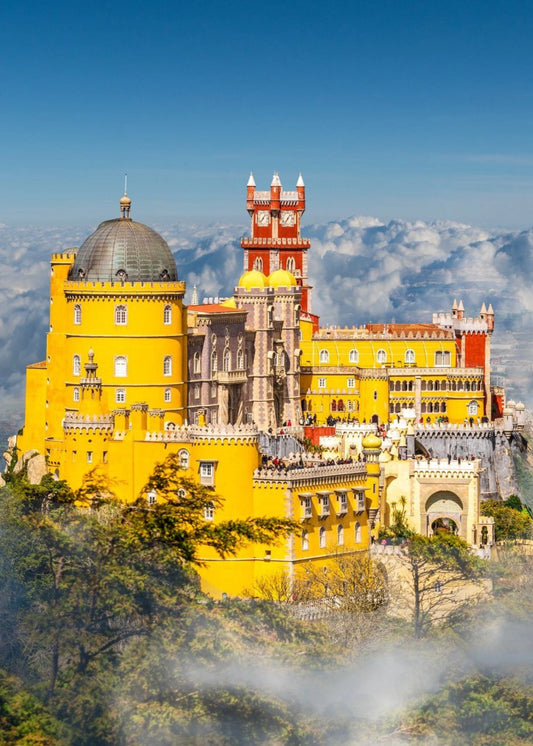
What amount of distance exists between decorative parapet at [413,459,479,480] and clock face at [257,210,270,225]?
5506 centimetres

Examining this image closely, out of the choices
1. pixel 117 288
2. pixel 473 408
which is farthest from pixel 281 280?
pixel 117 288

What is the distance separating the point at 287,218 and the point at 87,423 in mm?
63637

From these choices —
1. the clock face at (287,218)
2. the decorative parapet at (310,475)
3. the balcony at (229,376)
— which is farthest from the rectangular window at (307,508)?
the clock face at (287,218)

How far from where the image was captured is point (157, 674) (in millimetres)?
79750

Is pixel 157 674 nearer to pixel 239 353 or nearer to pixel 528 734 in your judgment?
pixel 528 734

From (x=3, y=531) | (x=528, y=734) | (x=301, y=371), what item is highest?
(x=301, y=371)

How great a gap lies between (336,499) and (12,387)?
9310 centimetres

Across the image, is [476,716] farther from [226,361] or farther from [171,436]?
[226,361]

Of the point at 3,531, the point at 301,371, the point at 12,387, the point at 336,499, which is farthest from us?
the point at 12,387

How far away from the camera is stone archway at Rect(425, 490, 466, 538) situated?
380ft

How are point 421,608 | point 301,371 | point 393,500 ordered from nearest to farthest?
point 421,608, point 393,500, point 301,371

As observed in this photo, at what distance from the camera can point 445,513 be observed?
381 ft

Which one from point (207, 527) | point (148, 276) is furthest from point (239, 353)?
point (207, 527)

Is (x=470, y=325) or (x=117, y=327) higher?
(x=470, y=325)
